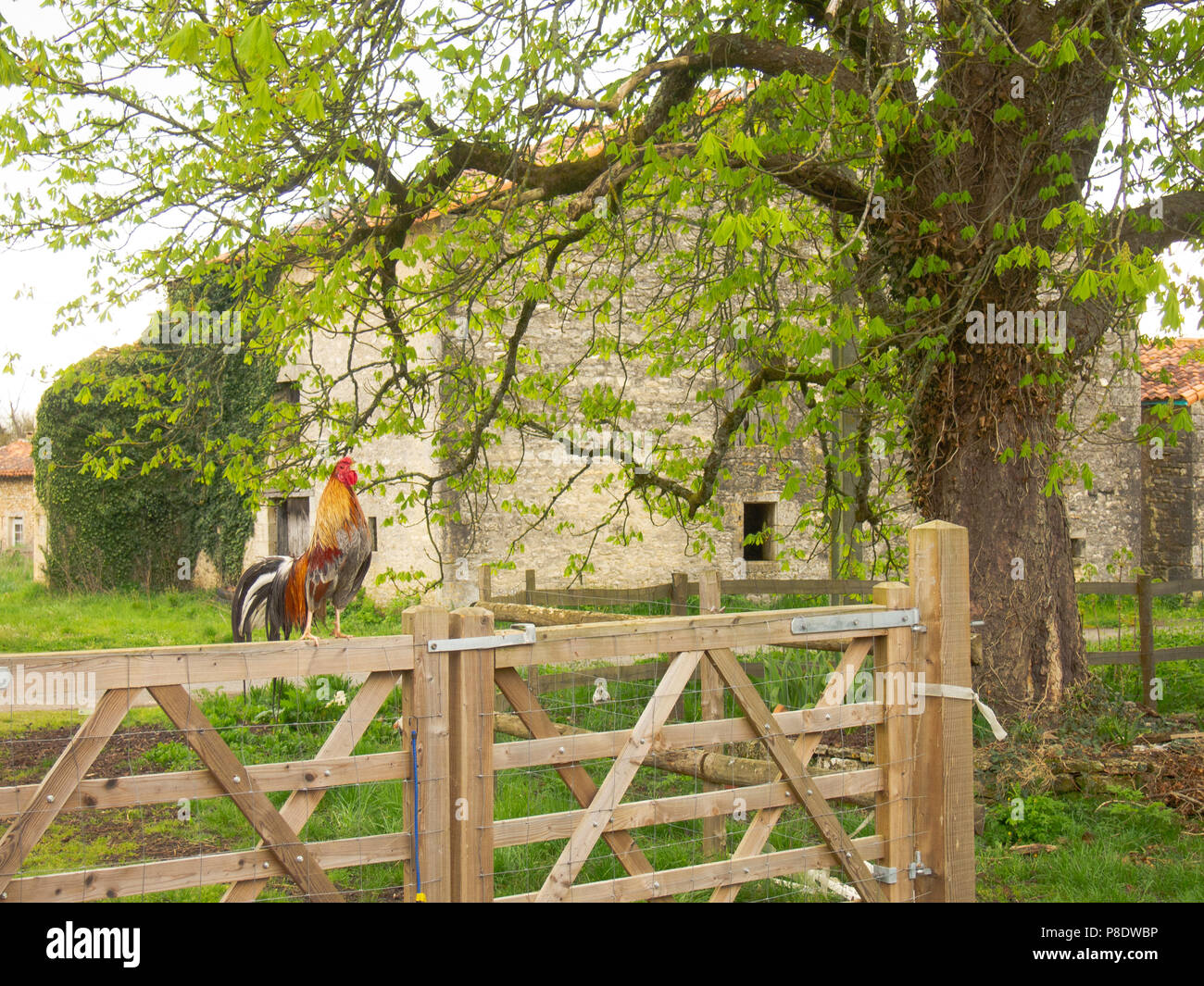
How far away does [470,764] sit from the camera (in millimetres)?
3031

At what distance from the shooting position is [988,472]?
7504mm

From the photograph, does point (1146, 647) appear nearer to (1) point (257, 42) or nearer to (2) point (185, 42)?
(1) point (257, 42)

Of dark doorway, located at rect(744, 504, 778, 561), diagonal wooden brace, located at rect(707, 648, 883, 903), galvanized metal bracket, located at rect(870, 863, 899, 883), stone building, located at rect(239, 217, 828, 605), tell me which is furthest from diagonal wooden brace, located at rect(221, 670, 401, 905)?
dark doorway, located at rect(744, 504, 778, 561)

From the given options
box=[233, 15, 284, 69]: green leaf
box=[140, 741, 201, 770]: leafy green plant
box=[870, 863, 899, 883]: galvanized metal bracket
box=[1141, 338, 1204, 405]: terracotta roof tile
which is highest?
box=[1141, 338, 1204, 405]: terracotta roof tile

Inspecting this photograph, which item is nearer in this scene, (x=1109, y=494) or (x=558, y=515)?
(x=558, y=515)

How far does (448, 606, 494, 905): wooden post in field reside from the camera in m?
3.03

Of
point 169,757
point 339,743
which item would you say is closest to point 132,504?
point 169,757

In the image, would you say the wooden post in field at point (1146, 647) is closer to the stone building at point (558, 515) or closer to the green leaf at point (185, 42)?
the stone building at point (558, 515)

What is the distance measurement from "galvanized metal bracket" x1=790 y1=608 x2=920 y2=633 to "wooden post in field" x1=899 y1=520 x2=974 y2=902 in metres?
0.12

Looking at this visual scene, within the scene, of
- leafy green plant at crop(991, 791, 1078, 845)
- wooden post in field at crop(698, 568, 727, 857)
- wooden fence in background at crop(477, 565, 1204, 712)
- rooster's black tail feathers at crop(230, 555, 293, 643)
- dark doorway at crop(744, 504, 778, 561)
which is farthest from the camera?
dark doorway at crop(744, 504, 778, 561)

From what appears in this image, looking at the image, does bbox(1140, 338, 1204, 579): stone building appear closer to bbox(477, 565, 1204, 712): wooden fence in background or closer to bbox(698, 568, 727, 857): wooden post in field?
bbox(477, 565, 1204, 712): wooden fence in background

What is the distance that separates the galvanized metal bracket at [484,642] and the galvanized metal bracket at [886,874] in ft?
5.98

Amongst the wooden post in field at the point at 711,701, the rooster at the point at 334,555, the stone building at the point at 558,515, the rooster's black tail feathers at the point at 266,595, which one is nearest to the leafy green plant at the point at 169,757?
the rooster's black tail feathers at the point at 266,595

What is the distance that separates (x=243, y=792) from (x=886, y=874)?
2.47 metres
